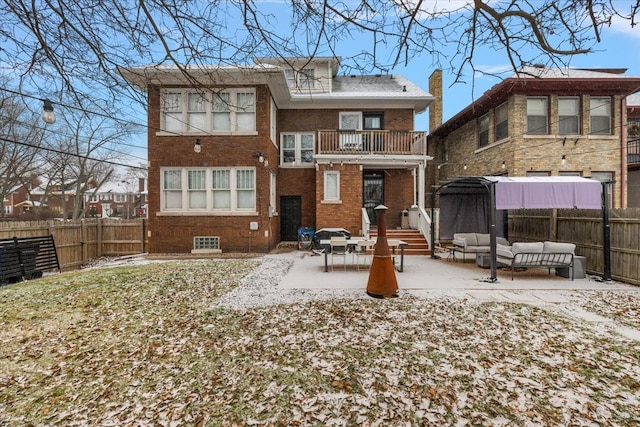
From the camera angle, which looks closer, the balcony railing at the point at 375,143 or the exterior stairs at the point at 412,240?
the exterior stairs at the point at 412,240

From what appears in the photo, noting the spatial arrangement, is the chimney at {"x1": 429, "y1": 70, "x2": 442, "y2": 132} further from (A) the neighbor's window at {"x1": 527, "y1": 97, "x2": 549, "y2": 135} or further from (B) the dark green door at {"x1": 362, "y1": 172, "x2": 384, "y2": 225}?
(B) the dark green door at {"x1": 362, "y1": 172, "x2": 384, "y2": 225}

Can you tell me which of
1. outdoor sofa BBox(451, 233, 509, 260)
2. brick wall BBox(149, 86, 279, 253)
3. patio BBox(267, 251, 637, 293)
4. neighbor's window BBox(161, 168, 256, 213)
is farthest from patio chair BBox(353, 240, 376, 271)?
neighbor's window BBox(161, 168, 256, 213)

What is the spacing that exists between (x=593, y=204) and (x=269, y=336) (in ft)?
29.1

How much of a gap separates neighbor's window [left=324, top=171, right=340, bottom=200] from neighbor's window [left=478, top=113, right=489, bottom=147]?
313 inches

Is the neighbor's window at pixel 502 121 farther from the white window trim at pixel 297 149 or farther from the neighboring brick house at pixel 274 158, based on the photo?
the white window trim at pixel 297 149

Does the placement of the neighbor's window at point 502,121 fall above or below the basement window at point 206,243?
above

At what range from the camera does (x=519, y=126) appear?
1267 centimetres

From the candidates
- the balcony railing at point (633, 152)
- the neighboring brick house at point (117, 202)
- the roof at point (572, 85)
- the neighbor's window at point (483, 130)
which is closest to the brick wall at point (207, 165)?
the roof at point (572, 85)

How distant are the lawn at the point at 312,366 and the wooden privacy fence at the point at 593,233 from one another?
4342 mm

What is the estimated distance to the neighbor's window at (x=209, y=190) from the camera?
12.5 metres

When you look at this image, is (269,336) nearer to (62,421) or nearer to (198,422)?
(198,422)

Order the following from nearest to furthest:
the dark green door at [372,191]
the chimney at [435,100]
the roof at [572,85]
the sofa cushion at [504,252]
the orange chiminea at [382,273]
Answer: the orange chiminea at [382,273] < the sofa cushion at [504,252] < the roof at [572,85] < the dark green door at [372,191] < the chimney at [435,100]

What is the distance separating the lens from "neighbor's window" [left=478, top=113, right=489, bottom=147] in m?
15.1

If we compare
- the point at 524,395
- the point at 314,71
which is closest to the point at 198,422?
the point at 524,395
